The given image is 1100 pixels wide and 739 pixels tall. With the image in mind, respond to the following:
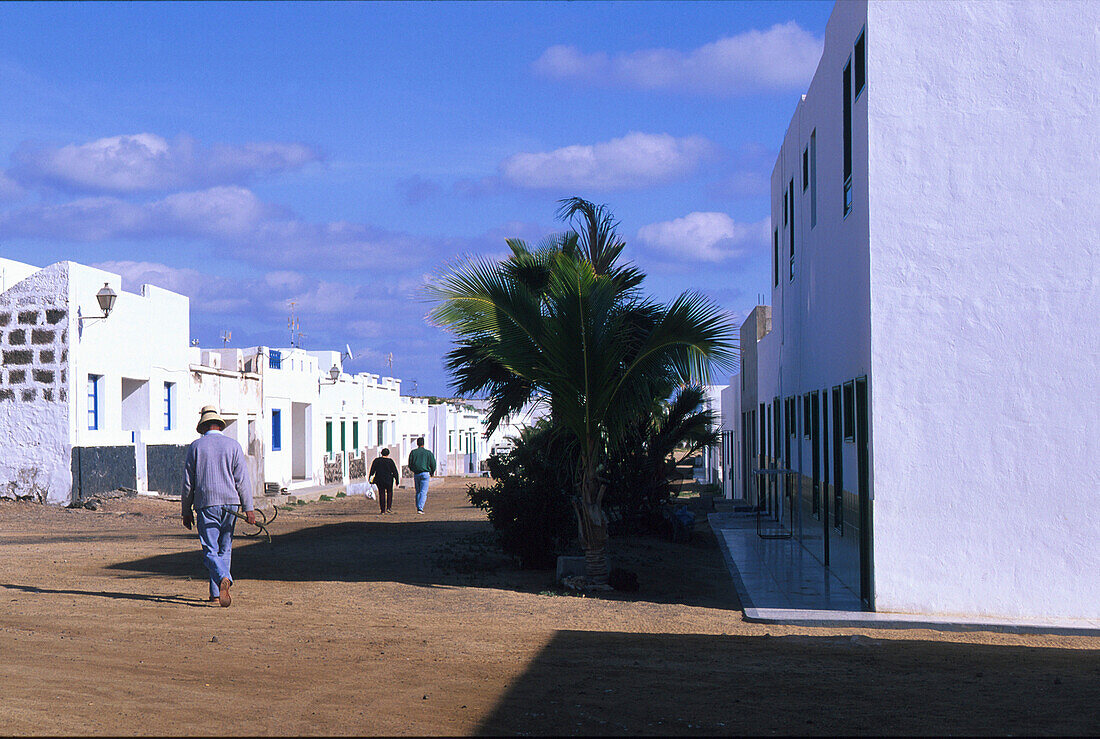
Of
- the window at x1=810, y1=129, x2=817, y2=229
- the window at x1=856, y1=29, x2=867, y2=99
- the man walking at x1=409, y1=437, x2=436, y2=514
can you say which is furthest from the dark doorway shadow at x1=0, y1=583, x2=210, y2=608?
the man walking at x1=409, y1=437, x2=436, y2=514

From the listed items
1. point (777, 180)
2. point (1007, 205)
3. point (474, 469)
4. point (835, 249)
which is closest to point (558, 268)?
point (835, 249)

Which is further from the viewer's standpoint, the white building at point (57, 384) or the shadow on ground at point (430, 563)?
the white building at point (57, 384)

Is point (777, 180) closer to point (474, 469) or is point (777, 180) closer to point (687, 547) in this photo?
point (687, 547)

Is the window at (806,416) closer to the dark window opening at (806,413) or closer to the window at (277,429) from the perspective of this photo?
the dark window opening at (806,413)

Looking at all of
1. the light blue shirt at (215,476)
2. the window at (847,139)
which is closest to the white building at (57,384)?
the light blue shirt at (215,476)

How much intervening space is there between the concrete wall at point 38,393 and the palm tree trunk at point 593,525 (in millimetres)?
13374

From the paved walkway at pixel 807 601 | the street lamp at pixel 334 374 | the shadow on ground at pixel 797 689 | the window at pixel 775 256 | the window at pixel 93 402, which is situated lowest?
the paved walkway at pixel 807 601

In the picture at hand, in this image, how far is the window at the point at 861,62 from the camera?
1045 cm

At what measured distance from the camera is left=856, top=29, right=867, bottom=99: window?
34.3 ft

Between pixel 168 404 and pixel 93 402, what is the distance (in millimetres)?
3699

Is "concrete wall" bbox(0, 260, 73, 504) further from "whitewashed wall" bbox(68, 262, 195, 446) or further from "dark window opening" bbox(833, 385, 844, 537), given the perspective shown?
"dark window opening" bbox(833, 385, 844, 537)

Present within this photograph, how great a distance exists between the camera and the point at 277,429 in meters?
34.4

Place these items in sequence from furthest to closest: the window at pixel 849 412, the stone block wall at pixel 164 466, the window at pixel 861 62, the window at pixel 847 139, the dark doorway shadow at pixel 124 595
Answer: the stone block wall at pixel 164 466, the window at pixel 847 139, the window at pixel 849 412, the window at pixel 861 62, the dark doorway shadow at pixel 124 595

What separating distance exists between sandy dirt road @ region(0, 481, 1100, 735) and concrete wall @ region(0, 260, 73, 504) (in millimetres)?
8756
